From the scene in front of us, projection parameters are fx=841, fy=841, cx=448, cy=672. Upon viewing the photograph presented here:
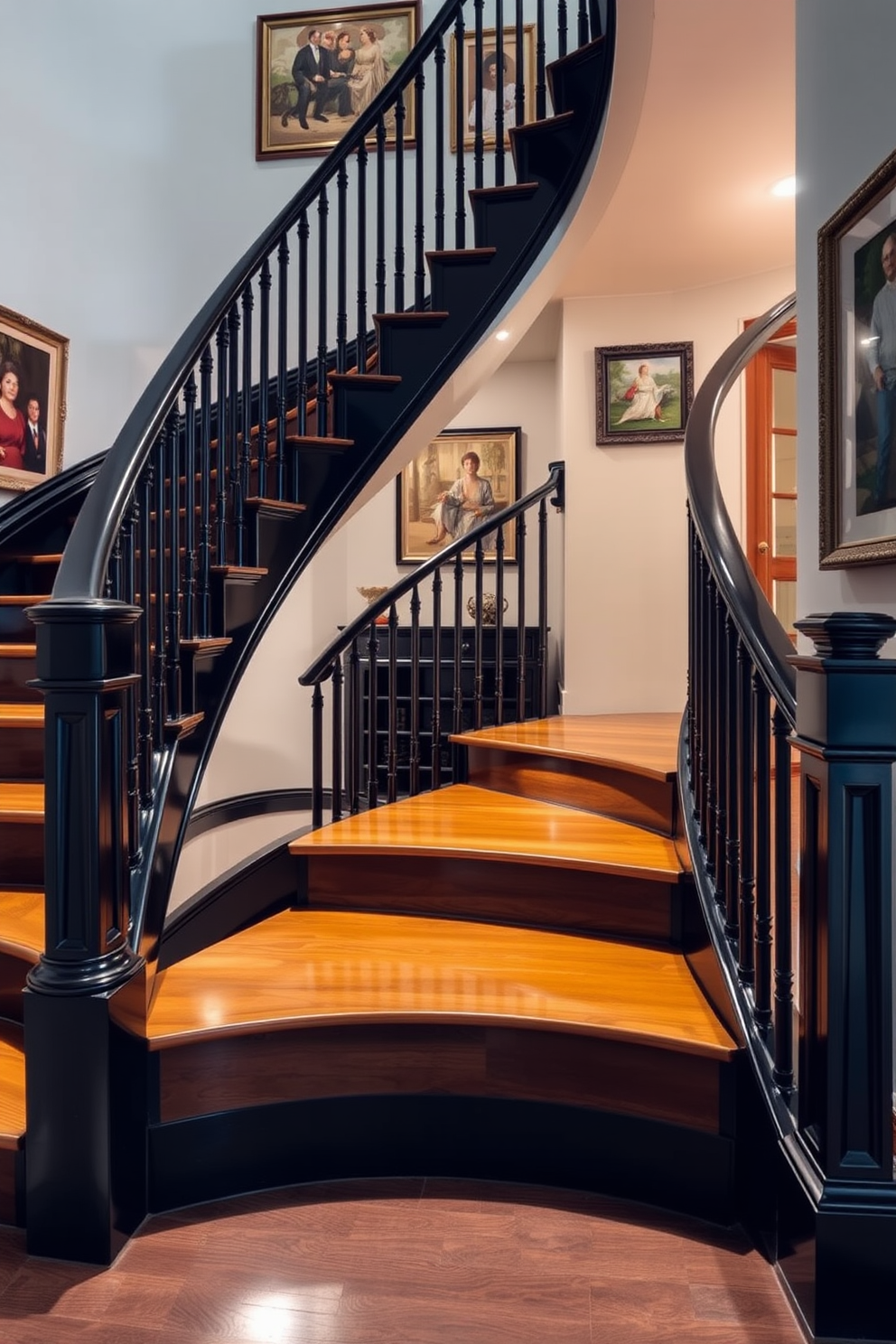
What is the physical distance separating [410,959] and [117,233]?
13.1ft

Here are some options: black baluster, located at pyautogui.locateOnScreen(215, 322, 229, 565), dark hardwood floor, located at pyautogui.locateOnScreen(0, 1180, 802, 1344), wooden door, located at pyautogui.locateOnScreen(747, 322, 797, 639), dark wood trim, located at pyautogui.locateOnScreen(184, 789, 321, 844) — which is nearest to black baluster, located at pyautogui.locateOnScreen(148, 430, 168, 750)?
black baluster, located at pyautogui.locateOnScreen(215, 322, 229, 565)

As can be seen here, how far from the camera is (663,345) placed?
4051mm

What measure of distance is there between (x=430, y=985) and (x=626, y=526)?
9.34ft

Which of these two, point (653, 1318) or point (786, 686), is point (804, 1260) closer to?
point (653, 1318)

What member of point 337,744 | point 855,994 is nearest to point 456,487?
point 337,744

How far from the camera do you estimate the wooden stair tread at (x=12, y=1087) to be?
4.93ft

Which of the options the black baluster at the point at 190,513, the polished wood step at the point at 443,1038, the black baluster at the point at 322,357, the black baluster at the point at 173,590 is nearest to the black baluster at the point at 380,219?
the black baluster at the point at 322,357

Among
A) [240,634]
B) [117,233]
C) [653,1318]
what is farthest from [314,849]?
[117,233]

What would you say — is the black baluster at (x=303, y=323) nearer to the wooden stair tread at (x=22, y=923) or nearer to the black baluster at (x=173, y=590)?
the black baluster at (x=173, y=590)

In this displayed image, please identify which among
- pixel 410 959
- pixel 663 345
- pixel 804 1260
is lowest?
pixel 804 1260

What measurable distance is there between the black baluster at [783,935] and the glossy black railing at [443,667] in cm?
154

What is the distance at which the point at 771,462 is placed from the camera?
4.12 m

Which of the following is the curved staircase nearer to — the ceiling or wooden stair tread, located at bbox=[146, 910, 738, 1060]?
wooden stair tread, located at bbox=[146, 910, 738, 1060]

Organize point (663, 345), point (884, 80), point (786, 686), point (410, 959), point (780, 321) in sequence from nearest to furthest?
point (786, 686)
point (884, 80)
point (410, 959)
point (780, 321)
point (663, 345)
